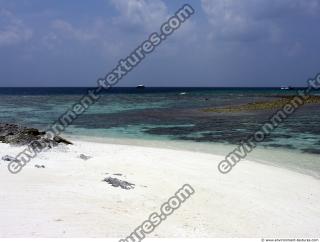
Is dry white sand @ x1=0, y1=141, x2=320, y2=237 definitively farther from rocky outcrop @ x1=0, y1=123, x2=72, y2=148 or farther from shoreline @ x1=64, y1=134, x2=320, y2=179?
→ rocky outcrop @ x1=0, y1=123, x2=72, y2=148

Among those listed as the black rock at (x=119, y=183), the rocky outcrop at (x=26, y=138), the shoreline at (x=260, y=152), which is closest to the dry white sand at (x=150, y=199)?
the black rock at (x=119, y=183)

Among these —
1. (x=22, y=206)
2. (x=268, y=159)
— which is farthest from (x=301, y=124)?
(x=22, y=206)

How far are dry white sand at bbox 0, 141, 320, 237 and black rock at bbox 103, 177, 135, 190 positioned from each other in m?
0.19

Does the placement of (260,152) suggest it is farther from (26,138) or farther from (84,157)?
(26,138)

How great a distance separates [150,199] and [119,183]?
1214mm

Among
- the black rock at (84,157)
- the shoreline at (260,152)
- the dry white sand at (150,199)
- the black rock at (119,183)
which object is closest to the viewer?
the dry white sand at (150,199)

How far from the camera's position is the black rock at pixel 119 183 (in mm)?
10801

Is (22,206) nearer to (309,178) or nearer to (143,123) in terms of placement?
(309,178)

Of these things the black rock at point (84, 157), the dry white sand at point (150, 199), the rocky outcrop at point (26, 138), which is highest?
the rocky outcrop at point (26, 138)

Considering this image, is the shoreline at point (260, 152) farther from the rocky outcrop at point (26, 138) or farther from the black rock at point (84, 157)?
the black rock at point (84, 157)

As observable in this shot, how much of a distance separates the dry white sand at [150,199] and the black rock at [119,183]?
0.62 ft

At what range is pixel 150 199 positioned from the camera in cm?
1010

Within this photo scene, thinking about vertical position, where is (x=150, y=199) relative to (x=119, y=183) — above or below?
below

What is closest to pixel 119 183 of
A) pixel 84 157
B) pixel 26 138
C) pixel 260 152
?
pixel 84 157
